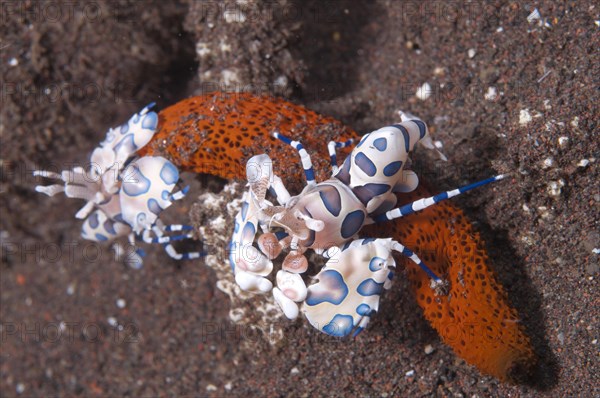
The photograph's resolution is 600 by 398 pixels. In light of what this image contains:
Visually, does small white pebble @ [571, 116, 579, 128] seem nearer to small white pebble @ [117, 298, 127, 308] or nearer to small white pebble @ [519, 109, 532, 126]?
small white pebble @ [519, 109, 532, 126]

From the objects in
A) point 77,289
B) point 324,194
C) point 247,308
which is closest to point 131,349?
point 77,289

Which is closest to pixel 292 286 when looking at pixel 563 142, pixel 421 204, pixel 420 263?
pixel 420 263

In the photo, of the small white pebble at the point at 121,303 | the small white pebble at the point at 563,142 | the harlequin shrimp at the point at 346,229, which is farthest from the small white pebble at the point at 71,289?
the small white pebble at the point at 563,142

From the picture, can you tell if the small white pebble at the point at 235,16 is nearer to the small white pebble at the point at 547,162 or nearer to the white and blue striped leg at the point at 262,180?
the white and blue striped leg at the point at 262,180

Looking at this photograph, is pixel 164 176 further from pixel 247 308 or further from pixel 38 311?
pixel 38 311

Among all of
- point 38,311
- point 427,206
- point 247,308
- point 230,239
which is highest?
point 427,206

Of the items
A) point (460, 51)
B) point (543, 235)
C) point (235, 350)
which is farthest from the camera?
point (235, 350)
